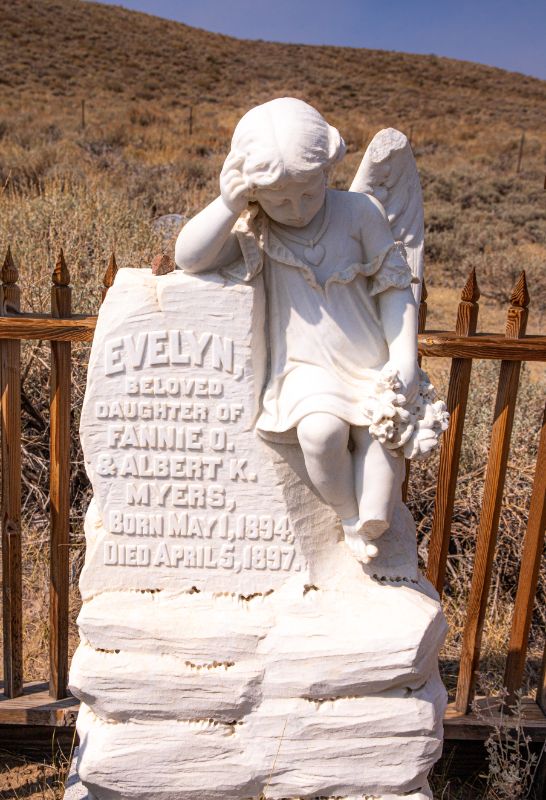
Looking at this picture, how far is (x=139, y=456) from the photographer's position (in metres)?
2.12

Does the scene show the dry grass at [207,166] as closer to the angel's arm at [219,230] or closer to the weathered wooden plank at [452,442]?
the weathered wooden plank at [452,442]

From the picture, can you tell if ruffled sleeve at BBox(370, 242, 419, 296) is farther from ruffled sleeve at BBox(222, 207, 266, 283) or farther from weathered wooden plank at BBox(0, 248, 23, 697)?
weathered wooden plank at BBox(0, 248, 23, 697)

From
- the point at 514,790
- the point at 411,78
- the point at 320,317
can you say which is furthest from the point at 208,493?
the point at 411,78

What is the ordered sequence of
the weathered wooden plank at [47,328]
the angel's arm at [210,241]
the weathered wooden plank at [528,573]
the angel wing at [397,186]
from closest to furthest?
the angel's arm at [210,241] < the angel wing at [397,186] < the weathered wooden plank at [47,328] < the weathered wooden plank at [528,573]

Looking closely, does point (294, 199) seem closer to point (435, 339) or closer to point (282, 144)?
point (282, 144)

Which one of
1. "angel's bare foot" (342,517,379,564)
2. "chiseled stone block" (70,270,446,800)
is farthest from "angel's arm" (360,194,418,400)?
"angel's bare foot" (342,517,379,564)

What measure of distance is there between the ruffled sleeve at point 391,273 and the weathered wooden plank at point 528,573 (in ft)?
3.24

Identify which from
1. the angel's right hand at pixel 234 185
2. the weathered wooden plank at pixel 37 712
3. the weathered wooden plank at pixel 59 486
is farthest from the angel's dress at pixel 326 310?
the weathered wooden plank at pixel 37 712

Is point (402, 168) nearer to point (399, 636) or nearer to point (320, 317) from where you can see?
point (320, 317)

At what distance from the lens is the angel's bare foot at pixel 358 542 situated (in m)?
2.07

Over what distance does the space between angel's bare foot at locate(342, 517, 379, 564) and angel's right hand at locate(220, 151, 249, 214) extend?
0.91 metres

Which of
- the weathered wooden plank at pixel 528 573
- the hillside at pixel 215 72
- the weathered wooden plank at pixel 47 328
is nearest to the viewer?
the weathered wooden plank at pixel 47 328

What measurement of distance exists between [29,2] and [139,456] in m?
32.8

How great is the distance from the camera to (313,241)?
2.01 metres
